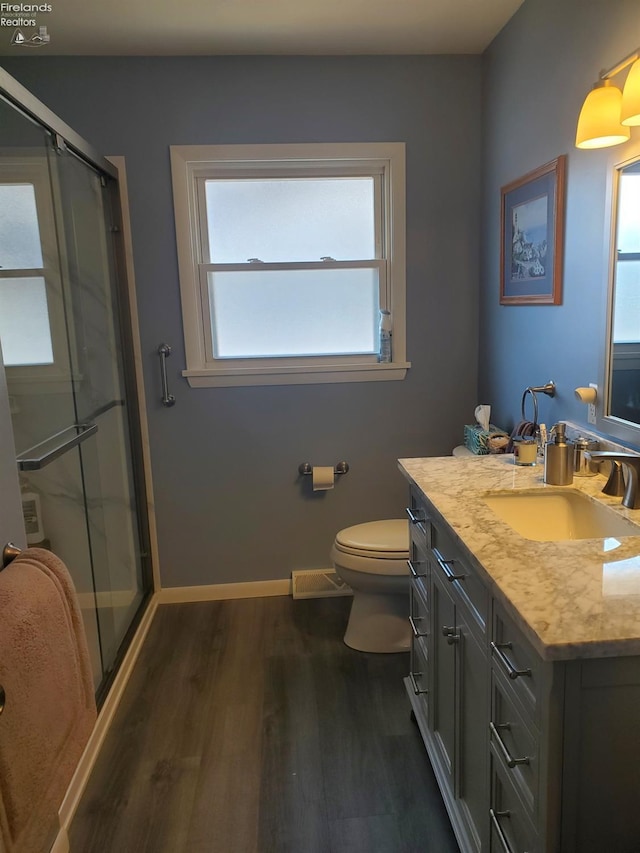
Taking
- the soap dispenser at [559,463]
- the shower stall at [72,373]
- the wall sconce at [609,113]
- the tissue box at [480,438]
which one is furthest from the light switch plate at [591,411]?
the shower stall at [72,373]

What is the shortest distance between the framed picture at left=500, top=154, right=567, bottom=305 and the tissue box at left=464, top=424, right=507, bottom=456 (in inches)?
21.1

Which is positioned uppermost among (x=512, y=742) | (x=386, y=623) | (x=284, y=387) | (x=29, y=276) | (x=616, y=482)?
(x=29, y=276)

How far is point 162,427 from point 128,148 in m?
1.25

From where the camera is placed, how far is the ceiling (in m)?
2.25

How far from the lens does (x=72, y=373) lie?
2.24 meters

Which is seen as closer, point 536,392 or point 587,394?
point 587,394

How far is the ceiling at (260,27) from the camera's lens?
7.38ft

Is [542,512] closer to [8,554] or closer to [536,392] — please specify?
[536,392]

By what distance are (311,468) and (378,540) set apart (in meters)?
0.64

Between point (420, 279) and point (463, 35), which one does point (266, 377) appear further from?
point (463, 35)

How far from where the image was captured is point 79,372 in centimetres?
231

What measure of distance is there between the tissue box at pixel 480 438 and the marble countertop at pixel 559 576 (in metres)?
0.78

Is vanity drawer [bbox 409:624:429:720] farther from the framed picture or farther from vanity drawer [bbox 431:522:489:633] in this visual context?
the framed picture

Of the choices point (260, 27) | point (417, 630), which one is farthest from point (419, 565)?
point (260, 27)
